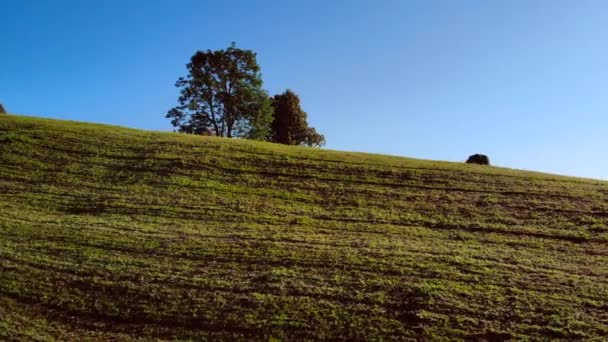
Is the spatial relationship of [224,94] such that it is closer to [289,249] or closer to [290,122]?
[290,122]

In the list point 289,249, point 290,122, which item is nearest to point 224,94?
point 290,122

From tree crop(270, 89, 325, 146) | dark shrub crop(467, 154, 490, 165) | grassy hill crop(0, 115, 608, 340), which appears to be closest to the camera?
grassy hill crop(0, 115, 608, 340)

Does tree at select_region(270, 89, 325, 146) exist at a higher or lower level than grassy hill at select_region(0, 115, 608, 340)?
higher

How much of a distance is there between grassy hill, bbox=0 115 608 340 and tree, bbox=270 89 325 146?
28.8 meters

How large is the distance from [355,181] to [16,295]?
12601mm

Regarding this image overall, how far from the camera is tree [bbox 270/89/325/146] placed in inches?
1992

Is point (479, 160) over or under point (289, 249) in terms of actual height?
over

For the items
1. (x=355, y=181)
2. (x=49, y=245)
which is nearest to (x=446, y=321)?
(x=49, y=245)

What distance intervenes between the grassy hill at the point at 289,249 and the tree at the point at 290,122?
2880 cm

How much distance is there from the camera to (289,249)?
1170 centimetres

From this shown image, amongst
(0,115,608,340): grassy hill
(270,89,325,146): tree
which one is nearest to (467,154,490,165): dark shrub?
(0,115,608,340): grassy hill

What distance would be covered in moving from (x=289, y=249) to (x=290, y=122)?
132 feet

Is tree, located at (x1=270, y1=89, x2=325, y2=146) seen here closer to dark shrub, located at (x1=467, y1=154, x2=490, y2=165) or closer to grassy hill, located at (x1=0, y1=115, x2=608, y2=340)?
dark shrub, located at (x1=467, y1=154, x2=490, y2=165)

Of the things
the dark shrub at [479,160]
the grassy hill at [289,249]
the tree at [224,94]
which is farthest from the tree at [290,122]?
the grassy hill at [289,249]
